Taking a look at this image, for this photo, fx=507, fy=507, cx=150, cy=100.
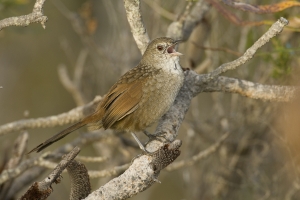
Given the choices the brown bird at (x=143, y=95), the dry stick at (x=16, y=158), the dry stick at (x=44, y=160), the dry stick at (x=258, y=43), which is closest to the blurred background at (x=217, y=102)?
the dry stick at (x=16, y=158)

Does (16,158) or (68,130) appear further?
(16,158)

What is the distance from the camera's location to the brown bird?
13.1 ft

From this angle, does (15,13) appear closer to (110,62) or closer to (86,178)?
(110,62)

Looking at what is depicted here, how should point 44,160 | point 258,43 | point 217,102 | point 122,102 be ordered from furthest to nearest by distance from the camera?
point 217,102, point 44,160, point 122,102, point 258,43

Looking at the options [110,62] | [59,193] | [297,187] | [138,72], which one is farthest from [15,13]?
[297,187]

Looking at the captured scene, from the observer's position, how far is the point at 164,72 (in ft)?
13.6

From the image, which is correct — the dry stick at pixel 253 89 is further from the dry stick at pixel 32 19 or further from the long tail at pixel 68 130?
the dry stick at pixel 32 19

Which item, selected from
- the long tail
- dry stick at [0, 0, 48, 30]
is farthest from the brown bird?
dry stick at [0, 0, 48, 30]

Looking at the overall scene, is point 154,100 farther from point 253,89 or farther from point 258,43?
point 258,43

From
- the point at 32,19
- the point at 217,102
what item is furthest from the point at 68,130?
the point at 217,102

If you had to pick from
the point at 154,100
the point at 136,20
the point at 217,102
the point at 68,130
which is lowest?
the point at 217,102

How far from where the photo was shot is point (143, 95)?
13.4 ft

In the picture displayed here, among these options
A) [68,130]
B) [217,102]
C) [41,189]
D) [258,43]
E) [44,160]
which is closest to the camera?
[41,189]

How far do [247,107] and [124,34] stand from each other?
64.4 inches
